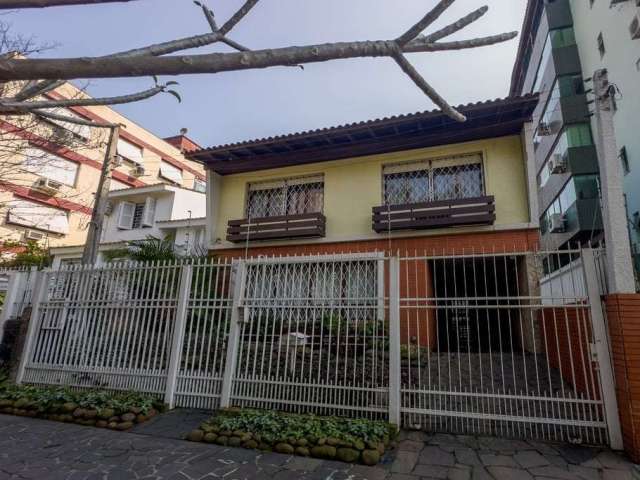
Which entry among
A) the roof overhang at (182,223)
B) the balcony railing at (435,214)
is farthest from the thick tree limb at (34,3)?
the roof overhang at (182,223)

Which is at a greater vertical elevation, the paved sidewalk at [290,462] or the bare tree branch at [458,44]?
the bare tree branch at [458,44]

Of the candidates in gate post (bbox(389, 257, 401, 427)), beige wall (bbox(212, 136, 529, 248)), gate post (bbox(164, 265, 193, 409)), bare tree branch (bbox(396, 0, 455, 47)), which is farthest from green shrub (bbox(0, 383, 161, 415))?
bare tree branch (bbox(396, 0, 455, 47))

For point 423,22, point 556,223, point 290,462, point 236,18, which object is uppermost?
point 556,223

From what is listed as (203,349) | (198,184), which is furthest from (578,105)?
(198,184)

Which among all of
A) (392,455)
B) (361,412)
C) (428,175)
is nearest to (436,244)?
(428,175)

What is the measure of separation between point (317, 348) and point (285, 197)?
5.70 m

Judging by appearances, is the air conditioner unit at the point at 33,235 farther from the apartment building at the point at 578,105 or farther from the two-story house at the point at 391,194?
the apartment building at the point at 578,105

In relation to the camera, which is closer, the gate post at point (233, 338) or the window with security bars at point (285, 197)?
the gate post at point (233, 338)

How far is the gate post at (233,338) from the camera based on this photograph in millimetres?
5137

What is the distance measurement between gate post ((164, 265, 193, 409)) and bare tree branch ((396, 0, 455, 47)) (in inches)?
192

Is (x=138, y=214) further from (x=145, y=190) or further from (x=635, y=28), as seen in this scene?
(x=635, y=28)

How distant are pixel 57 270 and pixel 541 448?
8.29 metres

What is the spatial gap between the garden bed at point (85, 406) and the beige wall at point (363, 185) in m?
5.43

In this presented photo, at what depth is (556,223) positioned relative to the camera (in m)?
15.8
